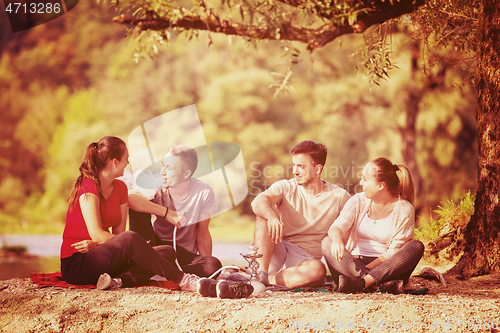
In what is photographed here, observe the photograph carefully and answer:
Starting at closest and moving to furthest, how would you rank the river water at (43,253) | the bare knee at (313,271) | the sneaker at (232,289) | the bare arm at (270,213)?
the sneaker at (232,289)
the bare arm at (270,213)
the bare knee at (313,271)
the river water at (43,253)

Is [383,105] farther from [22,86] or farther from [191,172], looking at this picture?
[22,86]

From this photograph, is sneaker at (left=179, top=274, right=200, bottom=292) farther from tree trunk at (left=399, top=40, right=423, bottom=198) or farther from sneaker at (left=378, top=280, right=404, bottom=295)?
tree trunk at (left=399, top=40, right=423, bottom=198)

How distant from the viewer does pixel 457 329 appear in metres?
2.59

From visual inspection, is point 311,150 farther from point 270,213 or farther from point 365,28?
point 365,28

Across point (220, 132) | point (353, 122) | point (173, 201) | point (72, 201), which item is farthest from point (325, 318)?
point (220, 132)

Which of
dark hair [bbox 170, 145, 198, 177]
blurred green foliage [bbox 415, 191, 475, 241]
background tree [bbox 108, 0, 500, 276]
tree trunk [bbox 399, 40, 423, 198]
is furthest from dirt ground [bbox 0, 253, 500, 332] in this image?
tree trunk [bbox 399, 40, 423, 198]

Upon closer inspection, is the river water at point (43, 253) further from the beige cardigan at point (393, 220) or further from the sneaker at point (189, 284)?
the beige cardigan at point (393, 220)

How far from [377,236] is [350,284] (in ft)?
1.34

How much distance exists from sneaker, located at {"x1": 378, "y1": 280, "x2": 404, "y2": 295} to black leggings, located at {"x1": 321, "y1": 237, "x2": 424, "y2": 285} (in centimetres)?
3

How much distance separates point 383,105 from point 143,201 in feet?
33.2

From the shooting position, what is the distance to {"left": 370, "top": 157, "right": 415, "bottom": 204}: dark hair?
3.36 m

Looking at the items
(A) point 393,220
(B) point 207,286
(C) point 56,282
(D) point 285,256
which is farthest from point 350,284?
(C) point 56,282

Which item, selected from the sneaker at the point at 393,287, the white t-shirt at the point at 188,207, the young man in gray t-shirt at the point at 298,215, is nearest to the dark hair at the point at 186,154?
the white t-shirt at the point at 188,207

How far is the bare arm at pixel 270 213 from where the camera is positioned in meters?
3.48
